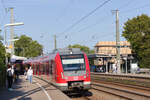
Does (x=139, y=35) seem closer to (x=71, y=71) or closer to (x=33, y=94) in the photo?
(x=71, y=71)

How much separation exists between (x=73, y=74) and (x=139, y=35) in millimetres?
37628

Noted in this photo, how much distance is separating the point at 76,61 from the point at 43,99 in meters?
4.34

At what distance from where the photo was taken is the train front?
54.0 feet

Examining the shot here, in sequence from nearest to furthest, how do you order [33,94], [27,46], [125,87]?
[33,94]
[125,87]
[27,46]

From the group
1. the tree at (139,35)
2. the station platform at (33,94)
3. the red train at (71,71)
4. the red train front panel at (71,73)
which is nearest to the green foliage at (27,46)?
the tree at (139,35)

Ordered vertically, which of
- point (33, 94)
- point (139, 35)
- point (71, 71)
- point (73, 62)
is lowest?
point (33, 94)

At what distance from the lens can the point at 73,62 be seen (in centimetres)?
1720

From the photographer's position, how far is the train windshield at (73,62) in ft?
55.6

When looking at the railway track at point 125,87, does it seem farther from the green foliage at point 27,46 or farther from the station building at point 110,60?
the green foliage at point 27,46

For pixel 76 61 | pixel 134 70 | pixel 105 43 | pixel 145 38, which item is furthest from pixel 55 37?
pixel 76 61

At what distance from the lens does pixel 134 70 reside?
41.8 metres

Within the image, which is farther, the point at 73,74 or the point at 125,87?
the point at 125,87

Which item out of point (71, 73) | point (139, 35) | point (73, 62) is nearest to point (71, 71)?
point (71, 73)

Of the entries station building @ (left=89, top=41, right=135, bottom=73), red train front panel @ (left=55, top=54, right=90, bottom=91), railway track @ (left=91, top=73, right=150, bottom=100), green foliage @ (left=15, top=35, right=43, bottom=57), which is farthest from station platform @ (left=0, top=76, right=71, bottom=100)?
green foliage @ (left=15, top=35, right=43, bottom=57)
